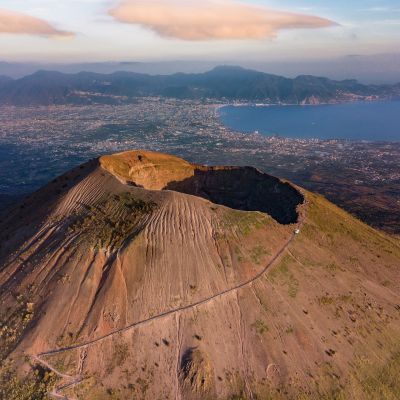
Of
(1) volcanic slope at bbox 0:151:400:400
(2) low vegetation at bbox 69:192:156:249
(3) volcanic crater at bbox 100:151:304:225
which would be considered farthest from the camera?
(3) volcanic crater at bbox 100:151:304:225

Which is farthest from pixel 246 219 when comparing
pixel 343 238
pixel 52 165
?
pixel 52 165

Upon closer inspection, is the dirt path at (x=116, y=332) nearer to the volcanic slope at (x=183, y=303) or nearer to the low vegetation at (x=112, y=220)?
the volcanic slope at (x=183, y=303)

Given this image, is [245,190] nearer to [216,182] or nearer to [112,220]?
[216,182]

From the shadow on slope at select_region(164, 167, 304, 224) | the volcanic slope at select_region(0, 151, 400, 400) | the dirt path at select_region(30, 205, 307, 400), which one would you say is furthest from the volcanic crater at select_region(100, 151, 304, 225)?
the dirt path at select_region(30, 205, 307, 400)

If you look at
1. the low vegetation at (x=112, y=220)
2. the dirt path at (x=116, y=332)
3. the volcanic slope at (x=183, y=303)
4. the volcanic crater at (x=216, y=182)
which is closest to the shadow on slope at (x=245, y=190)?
the volcanic crater at (x=216, y=182)

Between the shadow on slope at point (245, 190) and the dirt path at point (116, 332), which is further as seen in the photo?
the shadow on slope at point (245, 190)

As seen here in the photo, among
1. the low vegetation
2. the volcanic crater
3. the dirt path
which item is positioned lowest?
the dirt path

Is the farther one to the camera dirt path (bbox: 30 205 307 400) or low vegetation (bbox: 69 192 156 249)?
low vegetation (bbox: 69 192 156 249)

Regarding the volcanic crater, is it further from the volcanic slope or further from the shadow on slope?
the volcanic slope

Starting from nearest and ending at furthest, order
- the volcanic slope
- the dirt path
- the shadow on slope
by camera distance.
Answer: the dirt path → the volcanic slope → the shadow on slope
